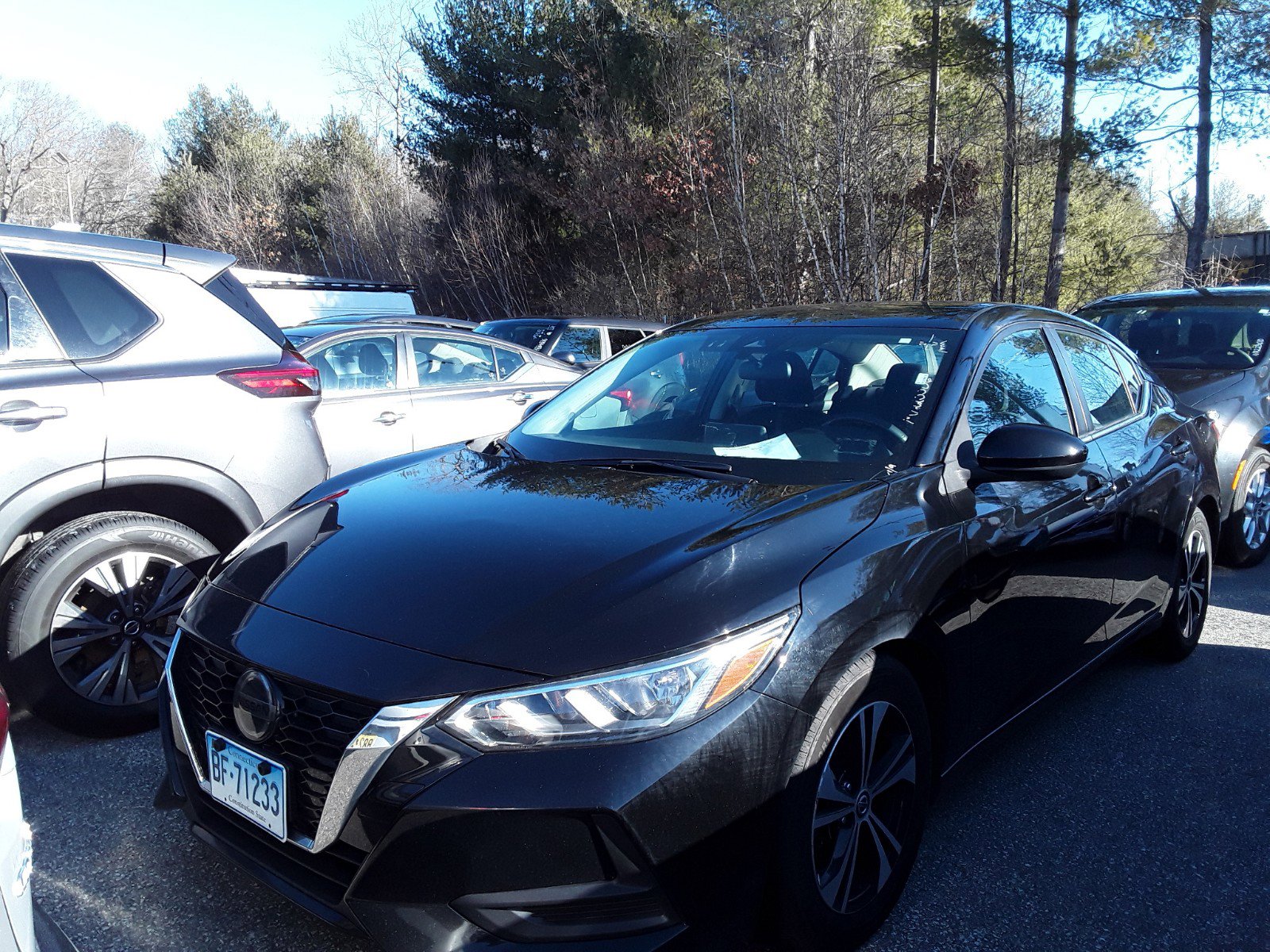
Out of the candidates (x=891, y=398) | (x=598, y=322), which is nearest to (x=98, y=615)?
(x=891, y=398)

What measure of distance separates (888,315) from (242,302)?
2685 mm

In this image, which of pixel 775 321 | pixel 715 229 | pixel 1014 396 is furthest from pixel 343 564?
pixel 715 229

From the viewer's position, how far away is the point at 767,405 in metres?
3.25

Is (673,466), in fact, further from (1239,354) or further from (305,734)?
(1239,354)

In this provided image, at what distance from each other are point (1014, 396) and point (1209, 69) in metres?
18.4

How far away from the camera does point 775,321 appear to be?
12.1 feet

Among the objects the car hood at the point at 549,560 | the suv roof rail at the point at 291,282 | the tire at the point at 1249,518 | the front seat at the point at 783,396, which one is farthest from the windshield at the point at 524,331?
the car hood at the point at 549,560

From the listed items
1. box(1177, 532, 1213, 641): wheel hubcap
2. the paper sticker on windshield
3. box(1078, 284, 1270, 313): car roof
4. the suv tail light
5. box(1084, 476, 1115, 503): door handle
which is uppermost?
box(1078, 284, 1270, 313): car roof

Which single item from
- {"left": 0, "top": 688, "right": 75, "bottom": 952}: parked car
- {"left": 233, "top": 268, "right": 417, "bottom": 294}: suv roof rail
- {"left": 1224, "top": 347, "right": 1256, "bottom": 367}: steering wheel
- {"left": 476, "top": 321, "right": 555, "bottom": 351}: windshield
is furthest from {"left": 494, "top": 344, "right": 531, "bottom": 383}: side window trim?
{"left": 233, "top": 268, "right": 417, "bottom": 294}: suv roof rail

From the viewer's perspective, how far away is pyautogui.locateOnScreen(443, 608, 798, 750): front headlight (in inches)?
72.1

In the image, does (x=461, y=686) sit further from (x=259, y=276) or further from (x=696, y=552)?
(x=259, y=276)

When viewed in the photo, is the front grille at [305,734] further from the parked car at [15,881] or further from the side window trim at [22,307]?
the side window trim at [22,307]

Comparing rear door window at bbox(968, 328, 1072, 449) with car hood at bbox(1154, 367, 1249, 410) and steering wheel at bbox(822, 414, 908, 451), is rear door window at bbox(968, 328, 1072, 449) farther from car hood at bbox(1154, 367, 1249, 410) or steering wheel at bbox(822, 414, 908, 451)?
car hood at bbox(1154, 367, 1249, 410)

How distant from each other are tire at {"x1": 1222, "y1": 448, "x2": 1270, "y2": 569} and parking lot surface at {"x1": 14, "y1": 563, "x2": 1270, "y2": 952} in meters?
2.34
